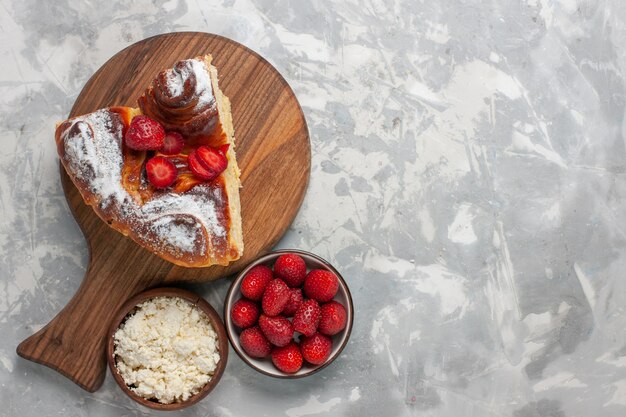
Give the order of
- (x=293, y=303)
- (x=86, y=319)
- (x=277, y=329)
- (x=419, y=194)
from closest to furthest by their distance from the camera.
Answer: (x=277, y=329) < (x=293, y=303) < (x=86, y=319) < (x=419, y=194)

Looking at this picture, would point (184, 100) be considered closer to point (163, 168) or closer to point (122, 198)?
point (163, 168)

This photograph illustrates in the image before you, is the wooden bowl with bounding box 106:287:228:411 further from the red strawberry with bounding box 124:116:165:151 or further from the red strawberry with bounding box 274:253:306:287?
the red strawberry with bounding box 124:116:165:151

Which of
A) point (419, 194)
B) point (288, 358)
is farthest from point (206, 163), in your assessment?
point (419, 194)

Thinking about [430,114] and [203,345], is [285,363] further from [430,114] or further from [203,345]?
[430,114]

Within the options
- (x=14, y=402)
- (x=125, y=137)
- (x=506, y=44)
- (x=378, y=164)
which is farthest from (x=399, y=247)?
(x=14, y=402)

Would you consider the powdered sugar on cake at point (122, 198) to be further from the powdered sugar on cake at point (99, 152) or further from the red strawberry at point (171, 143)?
the red strawberry at point (171, 143)

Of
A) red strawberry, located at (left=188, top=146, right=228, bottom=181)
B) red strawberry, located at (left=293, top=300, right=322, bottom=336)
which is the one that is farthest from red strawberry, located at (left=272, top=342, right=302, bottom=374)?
red strawberry, located at (left=188, top=146, right=228, bottom=181)

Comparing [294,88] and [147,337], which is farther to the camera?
[294,88]
